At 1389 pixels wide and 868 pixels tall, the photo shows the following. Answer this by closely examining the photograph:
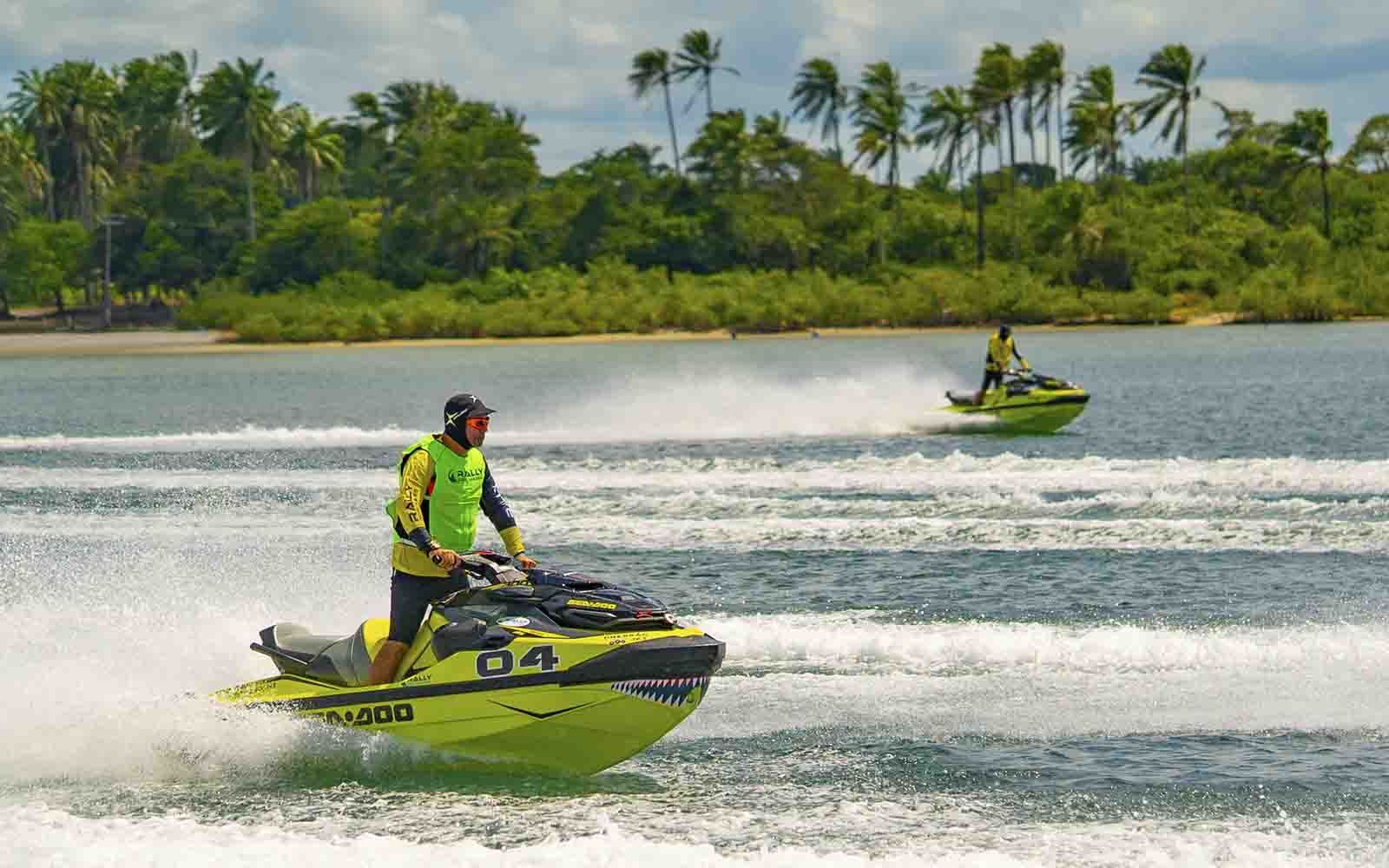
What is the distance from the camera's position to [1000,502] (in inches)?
706

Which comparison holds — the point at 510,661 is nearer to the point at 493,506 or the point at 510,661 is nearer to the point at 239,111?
the point at 493,506

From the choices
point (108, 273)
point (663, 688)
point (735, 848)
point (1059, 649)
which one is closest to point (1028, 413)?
point (1059, 649)

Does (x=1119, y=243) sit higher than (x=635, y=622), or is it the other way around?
(x=1119, y=243)

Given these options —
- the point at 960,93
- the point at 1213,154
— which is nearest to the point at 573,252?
the point at 960,93

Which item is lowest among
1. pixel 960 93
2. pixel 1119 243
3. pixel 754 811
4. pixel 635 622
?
pixel 754 811

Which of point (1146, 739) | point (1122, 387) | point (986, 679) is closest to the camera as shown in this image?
point (1146, 739)

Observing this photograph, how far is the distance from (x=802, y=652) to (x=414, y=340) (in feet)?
243

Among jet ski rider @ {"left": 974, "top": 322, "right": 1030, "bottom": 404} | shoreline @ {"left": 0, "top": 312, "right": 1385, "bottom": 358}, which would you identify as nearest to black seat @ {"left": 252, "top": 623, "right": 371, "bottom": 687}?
jet ski rider @ {"left": 974, "top": 322, "right": 1030, "bottom": 404}

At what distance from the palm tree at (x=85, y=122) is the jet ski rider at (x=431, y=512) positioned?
10190 centimetres

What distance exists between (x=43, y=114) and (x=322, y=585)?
4018 inches

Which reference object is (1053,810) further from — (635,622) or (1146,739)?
(635,622)

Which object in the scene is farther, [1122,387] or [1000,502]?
[1122,387]

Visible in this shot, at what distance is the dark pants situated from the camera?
26.6 ft

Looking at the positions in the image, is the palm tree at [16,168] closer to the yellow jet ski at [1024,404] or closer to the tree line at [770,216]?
the tree line at [770,216]
